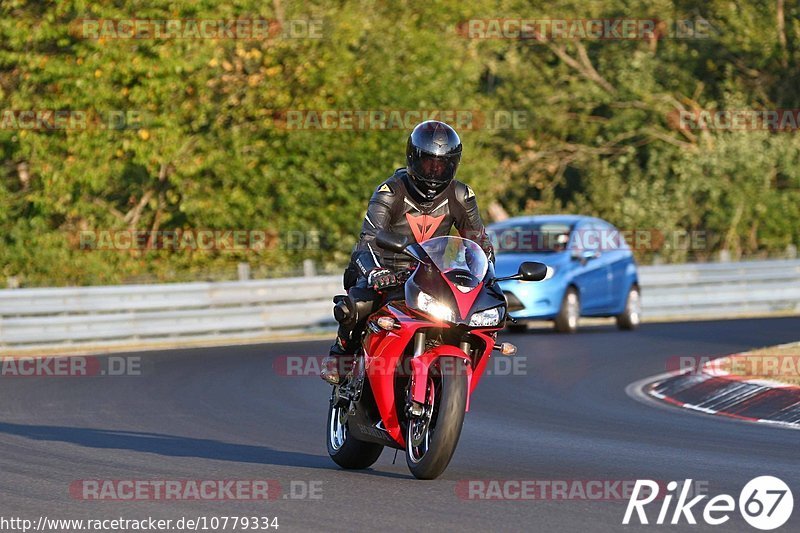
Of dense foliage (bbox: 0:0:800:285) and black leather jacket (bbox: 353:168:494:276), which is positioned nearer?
black leather jacket (bbox: 353:168:494:276)

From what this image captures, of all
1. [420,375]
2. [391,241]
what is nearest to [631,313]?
[391,241]

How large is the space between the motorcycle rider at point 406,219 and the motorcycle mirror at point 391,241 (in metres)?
0.27

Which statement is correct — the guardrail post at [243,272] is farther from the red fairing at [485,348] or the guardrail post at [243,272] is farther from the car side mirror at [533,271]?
the red fairing at [485,348]

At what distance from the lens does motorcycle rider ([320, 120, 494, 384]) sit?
9.46 metres

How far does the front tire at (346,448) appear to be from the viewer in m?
9.82

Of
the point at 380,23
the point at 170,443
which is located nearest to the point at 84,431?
Result: the point at 170,443

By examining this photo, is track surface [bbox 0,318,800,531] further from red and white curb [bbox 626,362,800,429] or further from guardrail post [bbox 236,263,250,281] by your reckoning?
guardrail post [bbox 236,263,250,281]

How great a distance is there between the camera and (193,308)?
23812 mm

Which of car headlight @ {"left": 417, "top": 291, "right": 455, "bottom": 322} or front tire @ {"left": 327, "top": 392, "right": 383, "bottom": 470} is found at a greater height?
car headlight @ {"left": 417, "top": 291, "right": 455, "bottom": 322}

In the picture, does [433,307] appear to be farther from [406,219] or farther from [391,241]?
[406,219]

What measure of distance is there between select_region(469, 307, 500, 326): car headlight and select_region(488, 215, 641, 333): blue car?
42.9ft

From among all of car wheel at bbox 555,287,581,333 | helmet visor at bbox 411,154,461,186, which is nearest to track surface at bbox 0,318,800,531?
helmet visor at bbox 411,154,461,186

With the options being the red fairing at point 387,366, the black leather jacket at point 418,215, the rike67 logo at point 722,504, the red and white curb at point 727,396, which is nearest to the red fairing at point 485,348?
the red fairing at point 387,366

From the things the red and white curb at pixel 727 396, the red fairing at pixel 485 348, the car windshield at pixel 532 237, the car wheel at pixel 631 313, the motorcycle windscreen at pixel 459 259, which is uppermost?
the motorcycle windscreen at pixel 459 259
